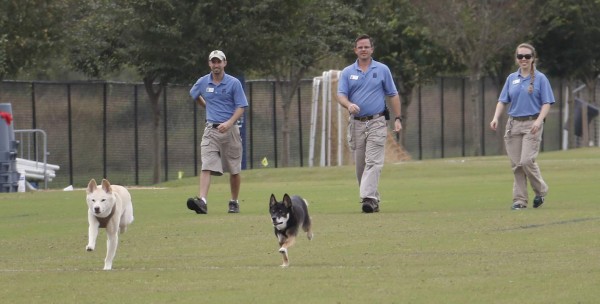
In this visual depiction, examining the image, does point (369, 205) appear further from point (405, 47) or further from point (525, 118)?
point (405, 47)

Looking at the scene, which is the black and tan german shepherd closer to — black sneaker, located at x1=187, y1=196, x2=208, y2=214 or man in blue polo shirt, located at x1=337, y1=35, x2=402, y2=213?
man in blue polo shirt, located at x1=337, y1=35, x2=402, y2=213

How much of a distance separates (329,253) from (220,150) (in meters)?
6.27

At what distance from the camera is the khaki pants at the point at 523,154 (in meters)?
18.1

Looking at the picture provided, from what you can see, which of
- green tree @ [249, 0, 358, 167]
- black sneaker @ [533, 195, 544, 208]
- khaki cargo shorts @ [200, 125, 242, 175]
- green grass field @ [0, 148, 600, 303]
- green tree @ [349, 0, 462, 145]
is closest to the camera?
green grass field @ [0, 148, 600, 303]

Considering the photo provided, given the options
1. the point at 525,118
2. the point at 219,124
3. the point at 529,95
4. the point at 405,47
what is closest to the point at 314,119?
the point at 405,47

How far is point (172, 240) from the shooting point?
15281mm

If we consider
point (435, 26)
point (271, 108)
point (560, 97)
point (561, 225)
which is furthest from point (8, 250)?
point (560, 97)

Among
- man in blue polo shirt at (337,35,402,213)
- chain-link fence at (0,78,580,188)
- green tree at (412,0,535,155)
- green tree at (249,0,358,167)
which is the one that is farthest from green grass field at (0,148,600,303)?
green tree at (412,0,535,155)

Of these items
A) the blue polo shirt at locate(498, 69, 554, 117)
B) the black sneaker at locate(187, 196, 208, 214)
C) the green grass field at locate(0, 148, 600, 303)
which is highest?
the blue polo shirt at locate(498, 69, 554, 117)

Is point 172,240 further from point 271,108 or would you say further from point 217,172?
point 271,108

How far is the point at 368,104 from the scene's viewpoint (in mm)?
18312

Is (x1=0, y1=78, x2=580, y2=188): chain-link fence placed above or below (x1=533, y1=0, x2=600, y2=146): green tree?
below

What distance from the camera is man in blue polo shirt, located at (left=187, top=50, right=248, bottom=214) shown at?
19.0m

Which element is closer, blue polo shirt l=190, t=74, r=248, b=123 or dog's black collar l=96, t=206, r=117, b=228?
dog's black collar l=96, t=206, r=117, b=228
